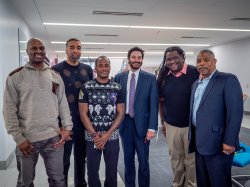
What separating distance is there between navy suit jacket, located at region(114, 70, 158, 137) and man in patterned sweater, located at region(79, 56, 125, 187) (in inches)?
8.7

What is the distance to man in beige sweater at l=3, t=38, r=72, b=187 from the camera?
1.99 m

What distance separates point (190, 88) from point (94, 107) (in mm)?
1040

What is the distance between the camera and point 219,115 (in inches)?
82.2

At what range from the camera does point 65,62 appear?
264cm

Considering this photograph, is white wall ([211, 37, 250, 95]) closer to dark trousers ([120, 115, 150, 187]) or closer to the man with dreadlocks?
the man with dreadlocks

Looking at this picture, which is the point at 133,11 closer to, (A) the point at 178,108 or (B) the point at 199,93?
(A) the point at 178,108

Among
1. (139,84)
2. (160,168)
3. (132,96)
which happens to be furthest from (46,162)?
(160,168)

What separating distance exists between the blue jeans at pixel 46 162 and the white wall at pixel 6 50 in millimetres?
1837

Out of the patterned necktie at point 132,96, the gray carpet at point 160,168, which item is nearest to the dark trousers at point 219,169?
the patterned necktie at point 132,96

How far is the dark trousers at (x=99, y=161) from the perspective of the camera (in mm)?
2370

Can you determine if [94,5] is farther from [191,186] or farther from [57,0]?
[191,186]

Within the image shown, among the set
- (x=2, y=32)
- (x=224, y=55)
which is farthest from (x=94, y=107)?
A: (x=224, y=55)

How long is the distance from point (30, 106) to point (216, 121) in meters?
1.56

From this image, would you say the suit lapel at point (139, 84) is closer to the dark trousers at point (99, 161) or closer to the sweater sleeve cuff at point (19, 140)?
the dark trousers at point (99, 161)
